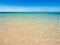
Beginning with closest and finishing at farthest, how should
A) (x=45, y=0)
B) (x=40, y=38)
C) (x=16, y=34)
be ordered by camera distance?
(x=40, y=38)
(x=16, y=34)
(x=45, y=0)

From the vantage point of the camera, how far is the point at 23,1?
2432mm

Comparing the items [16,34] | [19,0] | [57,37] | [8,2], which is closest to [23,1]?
[19,0]

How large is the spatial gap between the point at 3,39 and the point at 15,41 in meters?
0.14

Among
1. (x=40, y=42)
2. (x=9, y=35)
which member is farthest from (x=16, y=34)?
(x=40, y=42)

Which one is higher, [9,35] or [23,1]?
[23,1]

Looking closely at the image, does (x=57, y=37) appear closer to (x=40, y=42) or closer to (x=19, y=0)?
(x=40, y=42)

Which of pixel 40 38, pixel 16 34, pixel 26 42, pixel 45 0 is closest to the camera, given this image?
pixel 26 42

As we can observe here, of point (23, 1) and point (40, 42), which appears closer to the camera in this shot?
point (40, 42)

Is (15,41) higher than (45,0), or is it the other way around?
(45,0)

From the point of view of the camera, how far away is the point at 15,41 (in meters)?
1.32

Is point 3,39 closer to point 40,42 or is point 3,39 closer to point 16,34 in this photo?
point 16,34

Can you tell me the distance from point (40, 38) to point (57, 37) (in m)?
0.19

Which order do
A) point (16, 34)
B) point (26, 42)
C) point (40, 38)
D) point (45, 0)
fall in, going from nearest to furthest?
point (26, 42) → point (40, 38) → point (16, 34) → point (45, 0)

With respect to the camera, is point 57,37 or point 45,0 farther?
point 45,0
